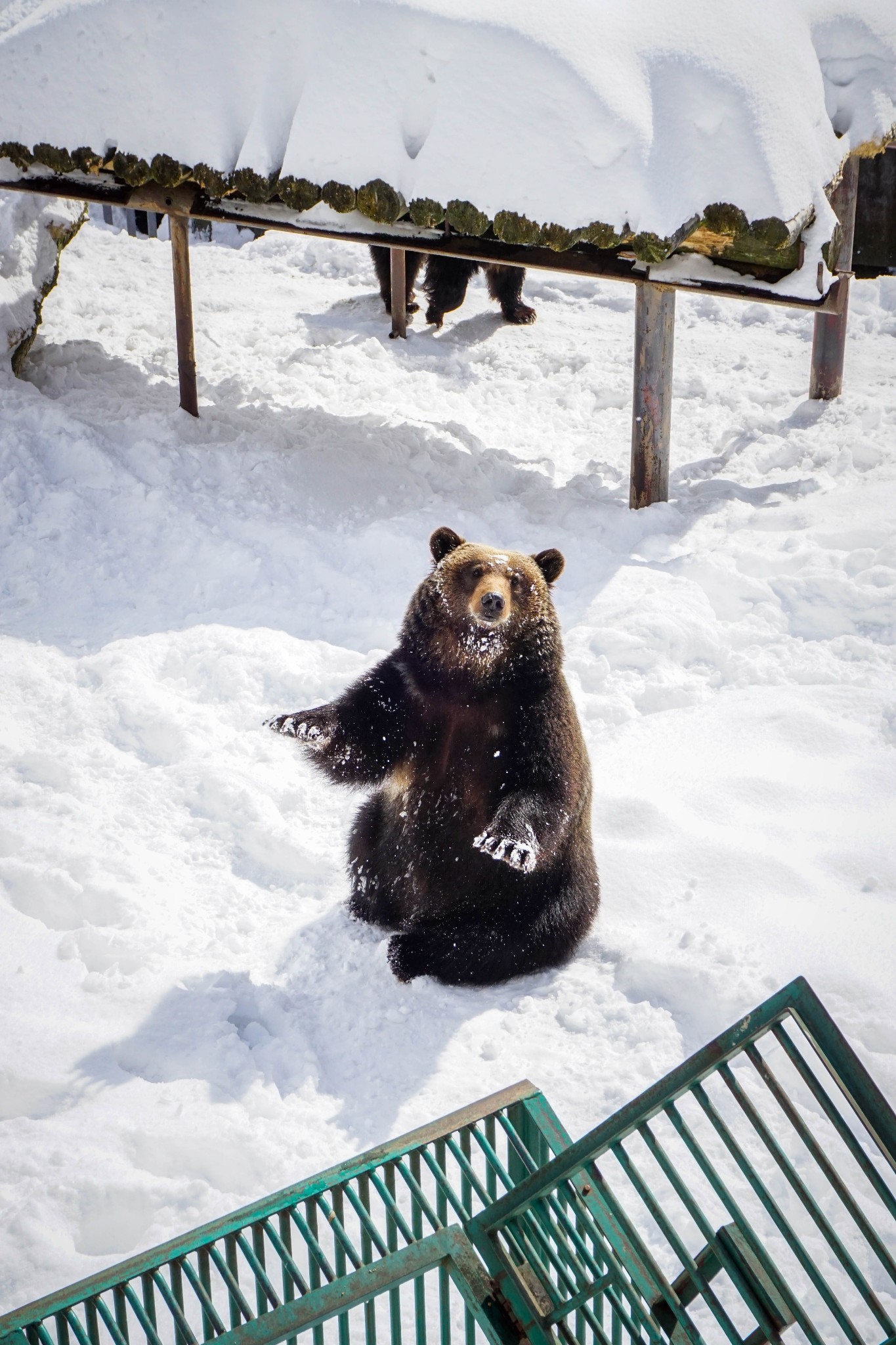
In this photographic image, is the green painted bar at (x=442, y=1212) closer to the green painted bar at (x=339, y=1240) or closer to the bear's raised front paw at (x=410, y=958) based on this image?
the green painted bar at (x=339, y=1240)

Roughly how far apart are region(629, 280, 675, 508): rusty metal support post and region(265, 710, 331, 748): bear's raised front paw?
3.60 m

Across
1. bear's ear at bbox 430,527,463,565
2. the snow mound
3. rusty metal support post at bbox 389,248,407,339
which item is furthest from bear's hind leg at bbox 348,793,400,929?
rusty metal support post at bbox 389,248,407,339

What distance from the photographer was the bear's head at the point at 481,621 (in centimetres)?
305

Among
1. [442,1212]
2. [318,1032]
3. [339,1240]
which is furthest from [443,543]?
[339,1240]

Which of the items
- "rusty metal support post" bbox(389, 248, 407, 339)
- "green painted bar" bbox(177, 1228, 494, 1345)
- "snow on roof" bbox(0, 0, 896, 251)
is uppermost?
"snow on roof" bbox(0, 0, 896, 251)

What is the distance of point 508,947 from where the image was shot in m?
3.31

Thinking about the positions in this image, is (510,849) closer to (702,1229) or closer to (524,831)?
(524,831)

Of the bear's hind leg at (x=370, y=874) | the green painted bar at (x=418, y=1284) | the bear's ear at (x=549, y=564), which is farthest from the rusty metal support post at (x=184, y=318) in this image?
the green painted bar at (x=418, y=1284)

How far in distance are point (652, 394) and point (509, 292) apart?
294 cm

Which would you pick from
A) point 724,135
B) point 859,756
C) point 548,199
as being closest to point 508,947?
point 859,756

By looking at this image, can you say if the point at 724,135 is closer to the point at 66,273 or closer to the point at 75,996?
the point at 75,996

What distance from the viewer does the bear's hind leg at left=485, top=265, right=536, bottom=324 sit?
8.61m

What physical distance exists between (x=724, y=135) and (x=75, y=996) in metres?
4.14

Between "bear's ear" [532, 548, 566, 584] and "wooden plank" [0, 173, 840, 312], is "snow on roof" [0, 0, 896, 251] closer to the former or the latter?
"wooden plank" [0, 173, 840, 312]
